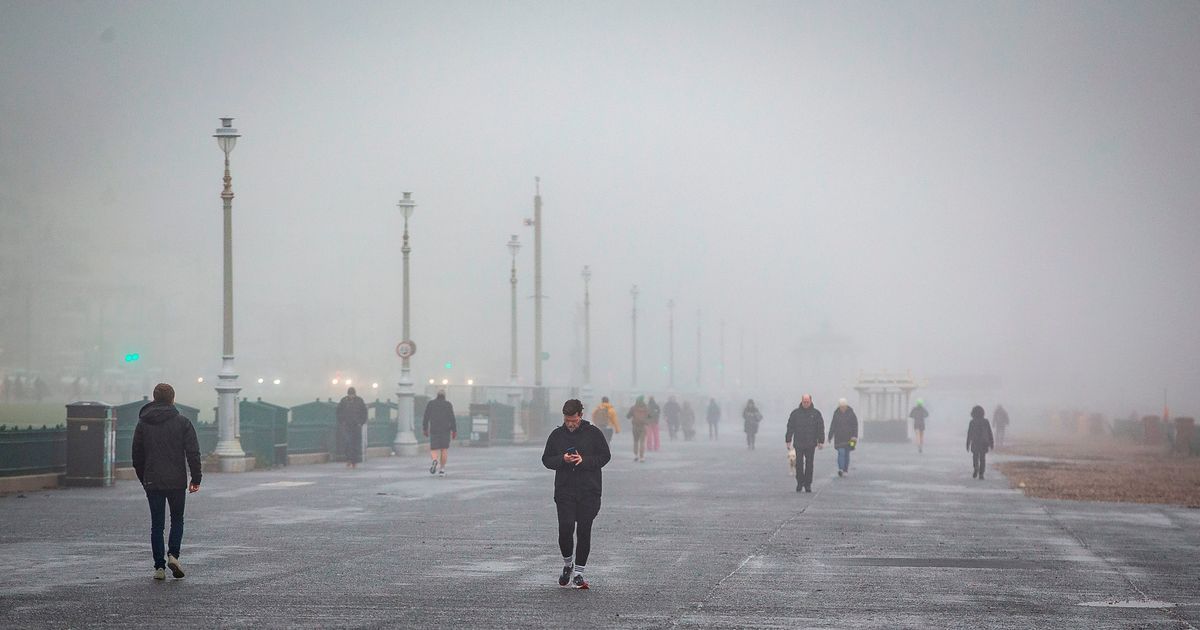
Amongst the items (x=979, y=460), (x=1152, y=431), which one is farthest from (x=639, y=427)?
(x=1152, y=431)

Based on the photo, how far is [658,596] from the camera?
1181cm

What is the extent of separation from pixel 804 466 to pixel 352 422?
12205 mm

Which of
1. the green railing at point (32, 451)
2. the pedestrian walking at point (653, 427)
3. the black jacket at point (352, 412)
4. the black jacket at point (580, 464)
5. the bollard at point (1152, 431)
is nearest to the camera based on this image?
the black jacket at point (580, 464)

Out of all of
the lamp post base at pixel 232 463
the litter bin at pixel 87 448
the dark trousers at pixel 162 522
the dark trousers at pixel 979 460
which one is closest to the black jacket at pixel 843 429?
the dark trousers at pixel 979 460

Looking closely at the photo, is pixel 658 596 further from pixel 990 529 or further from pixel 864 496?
pixel 864 496

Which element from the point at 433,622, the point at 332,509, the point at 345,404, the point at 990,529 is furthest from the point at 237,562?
the point at 345,404

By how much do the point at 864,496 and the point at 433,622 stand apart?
15.6 m

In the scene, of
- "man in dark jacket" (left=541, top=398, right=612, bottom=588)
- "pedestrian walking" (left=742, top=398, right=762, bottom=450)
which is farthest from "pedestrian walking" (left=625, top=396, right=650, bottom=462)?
"man in dark jacket" (left=541, top=398, right=612, bottom=588)

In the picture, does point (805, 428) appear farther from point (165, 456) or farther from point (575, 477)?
point (165, 456)

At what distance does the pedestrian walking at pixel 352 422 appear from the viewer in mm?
33906

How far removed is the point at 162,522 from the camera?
1280 cm

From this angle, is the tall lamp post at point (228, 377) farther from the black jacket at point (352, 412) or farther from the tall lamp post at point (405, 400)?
the tall lamp post at point (405, 400)

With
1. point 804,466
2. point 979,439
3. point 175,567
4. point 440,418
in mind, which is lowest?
point 175,567

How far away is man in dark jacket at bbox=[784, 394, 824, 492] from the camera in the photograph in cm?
2598
